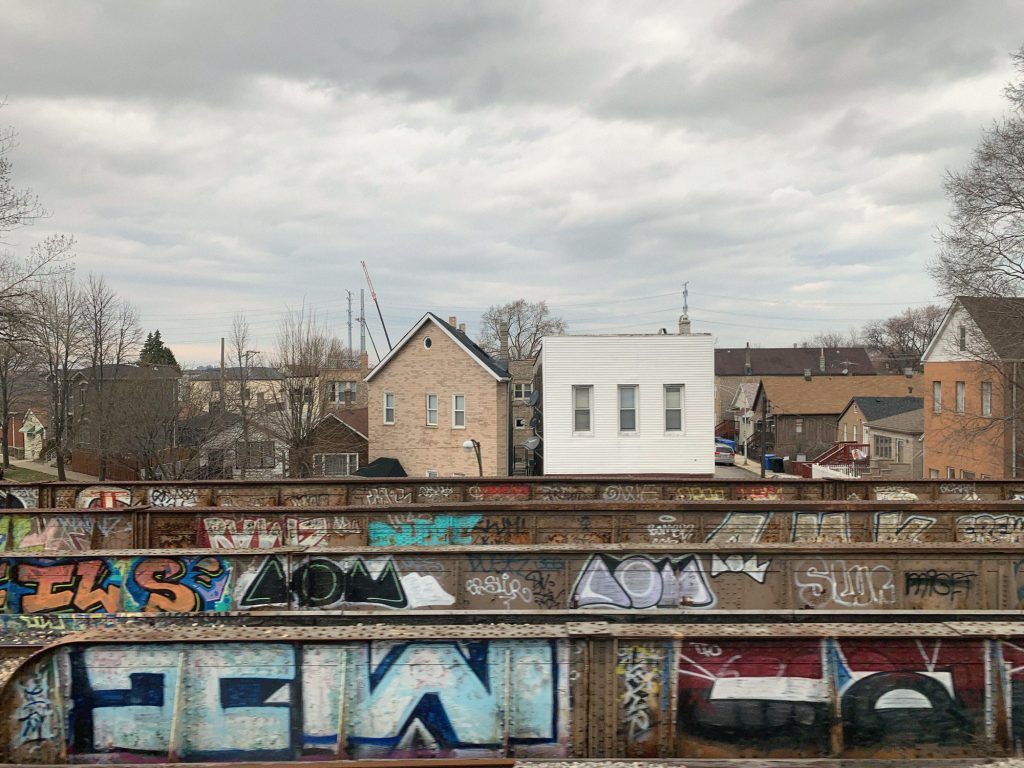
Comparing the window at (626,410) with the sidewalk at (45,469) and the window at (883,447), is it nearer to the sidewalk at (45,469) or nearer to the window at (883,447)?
the window at (883,447)

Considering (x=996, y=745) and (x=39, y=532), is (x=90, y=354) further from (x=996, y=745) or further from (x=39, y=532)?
(x=996, y=745)

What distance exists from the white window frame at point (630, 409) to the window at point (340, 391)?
57.8 feet

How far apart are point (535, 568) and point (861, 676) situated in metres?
5.16

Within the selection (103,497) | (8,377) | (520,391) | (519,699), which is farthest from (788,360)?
(519,699)

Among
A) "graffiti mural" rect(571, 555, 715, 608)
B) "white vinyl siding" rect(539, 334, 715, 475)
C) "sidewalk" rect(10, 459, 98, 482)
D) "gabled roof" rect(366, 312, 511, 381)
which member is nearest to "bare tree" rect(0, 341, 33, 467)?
"sidewalk" rect(10, 459, 98, 482)

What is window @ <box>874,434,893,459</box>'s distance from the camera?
49.2m

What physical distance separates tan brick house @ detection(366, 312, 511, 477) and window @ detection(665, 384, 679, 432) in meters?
8.53

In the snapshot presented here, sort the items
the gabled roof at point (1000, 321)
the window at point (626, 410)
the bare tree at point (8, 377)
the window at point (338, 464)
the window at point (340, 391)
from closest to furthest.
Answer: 1. the window at point (626, 410)
2. the gabled roof at point (1000, 321)
3. the window at point (338, 464)
4. the bare tree at point (8, 377)
5. the window at point (340, 391)

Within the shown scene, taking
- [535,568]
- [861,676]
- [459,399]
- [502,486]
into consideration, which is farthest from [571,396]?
[861,676]

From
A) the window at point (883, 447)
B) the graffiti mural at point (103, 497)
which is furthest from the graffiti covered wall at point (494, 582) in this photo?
the window at point (883, 447)

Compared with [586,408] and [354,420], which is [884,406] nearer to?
[586,408]

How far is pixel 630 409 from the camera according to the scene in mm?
A: 28078

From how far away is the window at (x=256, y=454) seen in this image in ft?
120

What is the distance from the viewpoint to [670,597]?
10.5 m
